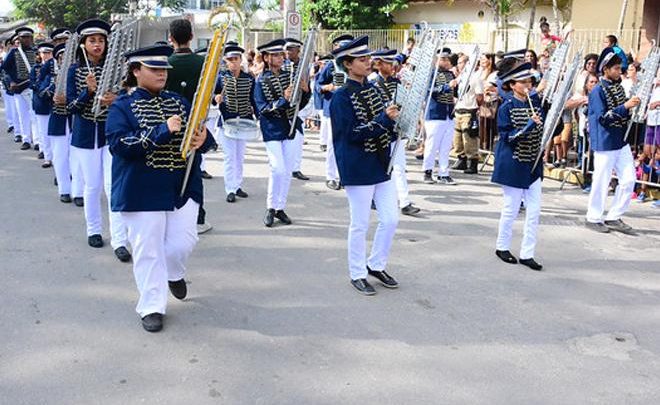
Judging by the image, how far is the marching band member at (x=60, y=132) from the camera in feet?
28.7

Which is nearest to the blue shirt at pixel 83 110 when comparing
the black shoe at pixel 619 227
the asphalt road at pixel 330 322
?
the asphalt road at pixel 330 322

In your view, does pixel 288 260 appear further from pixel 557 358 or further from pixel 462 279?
pixel 557 358

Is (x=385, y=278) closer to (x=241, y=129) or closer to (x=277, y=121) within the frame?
(x=277, y=121)

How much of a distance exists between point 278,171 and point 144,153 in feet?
11.4

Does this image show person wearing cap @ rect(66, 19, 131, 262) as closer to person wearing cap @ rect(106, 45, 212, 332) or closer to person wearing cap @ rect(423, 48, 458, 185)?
person wearing cap @ rect(106, 45, 212, 332)

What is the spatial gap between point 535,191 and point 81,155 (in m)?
4.45

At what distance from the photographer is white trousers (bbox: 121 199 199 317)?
4.95m

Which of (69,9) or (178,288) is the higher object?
(69,9)

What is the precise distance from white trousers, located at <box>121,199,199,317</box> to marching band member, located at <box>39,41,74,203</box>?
3.78 m

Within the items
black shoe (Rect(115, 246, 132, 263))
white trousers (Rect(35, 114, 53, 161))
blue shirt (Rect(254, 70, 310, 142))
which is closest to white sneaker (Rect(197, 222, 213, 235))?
black shoe (Rect(115, 246, 132, 263))

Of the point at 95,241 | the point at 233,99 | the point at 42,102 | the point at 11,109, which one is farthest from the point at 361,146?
the point at 11,109

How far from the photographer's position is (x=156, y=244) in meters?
5.00

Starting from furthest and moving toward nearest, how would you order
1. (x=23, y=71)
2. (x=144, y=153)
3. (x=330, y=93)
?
(x=23, y=71), (x=330, y=93), (x=144, y=153)

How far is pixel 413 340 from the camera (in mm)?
4996
